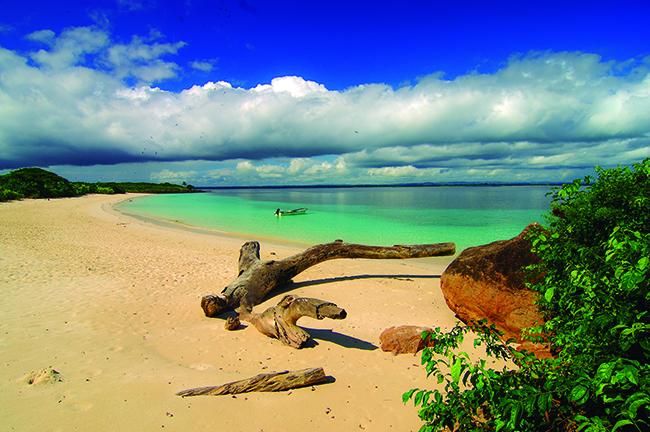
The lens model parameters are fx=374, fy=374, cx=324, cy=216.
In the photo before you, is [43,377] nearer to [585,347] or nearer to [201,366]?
[201,366]

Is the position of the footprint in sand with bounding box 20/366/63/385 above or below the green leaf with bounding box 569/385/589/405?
below

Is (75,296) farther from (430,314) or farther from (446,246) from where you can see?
(446,246)

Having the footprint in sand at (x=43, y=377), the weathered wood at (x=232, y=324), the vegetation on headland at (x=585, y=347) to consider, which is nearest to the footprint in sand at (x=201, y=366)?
the weathered wood at (x=232, y=324)

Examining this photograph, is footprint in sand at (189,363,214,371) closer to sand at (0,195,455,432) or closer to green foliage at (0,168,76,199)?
sand at (0,195,455,432)

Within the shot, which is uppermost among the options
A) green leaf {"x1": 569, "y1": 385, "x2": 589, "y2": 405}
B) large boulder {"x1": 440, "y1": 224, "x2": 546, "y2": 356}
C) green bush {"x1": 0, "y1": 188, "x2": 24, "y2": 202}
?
green bush {"x1": 0, "y1": 188, "x2": 24, "y2": 202}

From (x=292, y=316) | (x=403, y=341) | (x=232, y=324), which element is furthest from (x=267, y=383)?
(x=232, y=324)

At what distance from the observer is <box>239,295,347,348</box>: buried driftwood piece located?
6.68 metres

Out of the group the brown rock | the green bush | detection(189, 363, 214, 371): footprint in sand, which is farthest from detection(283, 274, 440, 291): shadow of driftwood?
the green bush

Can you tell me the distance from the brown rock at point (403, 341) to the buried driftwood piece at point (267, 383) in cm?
185

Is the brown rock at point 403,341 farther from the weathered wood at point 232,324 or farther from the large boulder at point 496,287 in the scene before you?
the weathered wood at point 232,324

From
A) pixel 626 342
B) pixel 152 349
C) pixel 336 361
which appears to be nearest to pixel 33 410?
pixel 152 349

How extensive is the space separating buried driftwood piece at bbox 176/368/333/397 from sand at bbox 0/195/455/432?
0.10m

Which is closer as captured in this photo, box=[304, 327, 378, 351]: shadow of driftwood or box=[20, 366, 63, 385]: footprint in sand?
box=[20, 366, 63, 385]: footprint in sand

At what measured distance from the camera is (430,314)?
952cm
